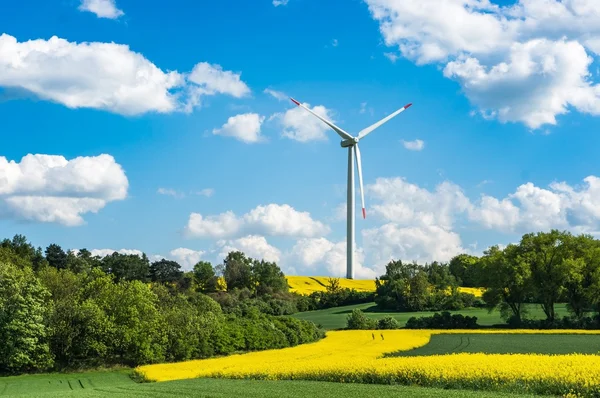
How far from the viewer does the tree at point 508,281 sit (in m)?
82.5

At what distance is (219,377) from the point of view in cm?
4222

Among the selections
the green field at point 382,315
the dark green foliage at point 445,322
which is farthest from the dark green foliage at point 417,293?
the dark green foliage at point 445,322

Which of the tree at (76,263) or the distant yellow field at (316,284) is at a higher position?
the tree at (76,263)

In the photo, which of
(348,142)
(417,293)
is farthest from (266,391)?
(417,293)

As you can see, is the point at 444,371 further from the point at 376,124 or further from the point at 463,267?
the point at 463,267

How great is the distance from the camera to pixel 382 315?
349 feet

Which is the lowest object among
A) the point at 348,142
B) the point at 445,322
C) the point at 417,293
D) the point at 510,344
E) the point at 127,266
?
the point at 510,344

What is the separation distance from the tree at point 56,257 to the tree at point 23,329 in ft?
215

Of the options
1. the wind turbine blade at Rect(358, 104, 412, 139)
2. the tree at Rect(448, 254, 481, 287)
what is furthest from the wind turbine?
the tree at Rect(448, 254, 481, 287)

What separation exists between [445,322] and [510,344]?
2397 cm

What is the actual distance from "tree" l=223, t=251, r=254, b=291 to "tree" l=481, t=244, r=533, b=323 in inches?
2696

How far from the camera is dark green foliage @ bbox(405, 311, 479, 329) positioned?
3260 inches

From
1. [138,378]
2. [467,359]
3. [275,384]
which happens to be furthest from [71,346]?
[467,359]

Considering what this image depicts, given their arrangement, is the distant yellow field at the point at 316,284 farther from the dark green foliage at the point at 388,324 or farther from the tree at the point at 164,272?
the dark green foliage at the point at 388,324
